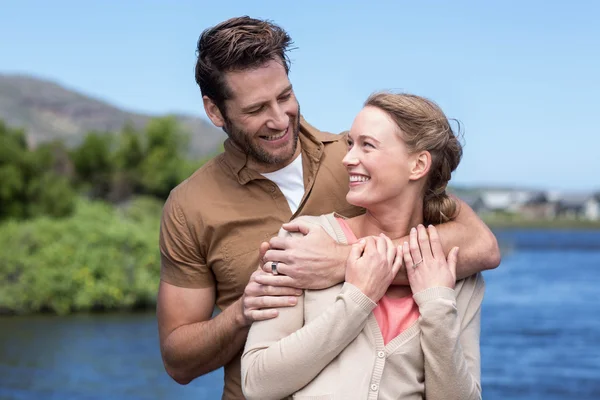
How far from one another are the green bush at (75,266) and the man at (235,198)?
1148 inches

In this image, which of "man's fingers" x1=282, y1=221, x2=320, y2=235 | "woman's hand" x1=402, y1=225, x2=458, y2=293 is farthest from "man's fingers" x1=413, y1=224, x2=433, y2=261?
"man's fingers" x1=282, y1=221, x2=320, y2=235

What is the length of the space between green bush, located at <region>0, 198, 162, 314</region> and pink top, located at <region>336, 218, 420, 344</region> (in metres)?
29.9

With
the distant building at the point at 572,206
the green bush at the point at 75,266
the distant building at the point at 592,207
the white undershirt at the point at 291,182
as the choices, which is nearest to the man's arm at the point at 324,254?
the white undershirt at the point at 291,182

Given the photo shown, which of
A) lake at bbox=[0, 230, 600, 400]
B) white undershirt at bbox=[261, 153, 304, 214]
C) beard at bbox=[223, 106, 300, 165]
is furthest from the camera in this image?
lake at bbox=[0, 230, 600, 400]

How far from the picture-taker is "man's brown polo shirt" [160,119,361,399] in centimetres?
362

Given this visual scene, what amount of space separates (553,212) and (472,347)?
146 meters

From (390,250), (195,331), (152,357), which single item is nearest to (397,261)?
(390,250)

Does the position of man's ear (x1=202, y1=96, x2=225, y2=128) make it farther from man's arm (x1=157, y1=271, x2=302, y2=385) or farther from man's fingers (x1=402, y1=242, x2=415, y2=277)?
man's fingers (x1=402, y1=242, x2=415, y2=277)

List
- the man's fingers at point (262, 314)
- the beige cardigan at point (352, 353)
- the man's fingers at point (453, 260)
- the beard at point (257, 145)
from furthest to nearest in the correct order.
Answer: the beard at point (257, 145), the man's fingers at point (453, 260), the man's fingers at point (262, 314), the beige cardigan at point (352, 353)

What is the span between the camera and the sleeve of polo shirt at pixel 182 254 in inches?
144

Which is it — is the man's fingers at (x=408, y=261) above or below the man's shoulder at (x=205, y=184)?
below

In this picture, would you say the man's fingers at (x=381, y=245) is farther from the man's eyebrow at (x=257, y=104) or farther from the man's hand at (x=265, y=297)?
the man's eyebrow at (x=257, y=104)

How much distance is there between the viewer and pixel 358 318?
9.57 ft

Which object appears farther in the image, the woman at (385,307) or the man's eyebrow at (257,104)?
the man's eyebrow at (257,104)
